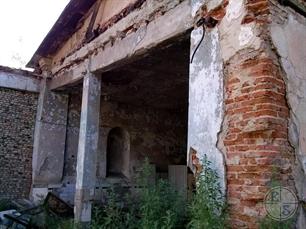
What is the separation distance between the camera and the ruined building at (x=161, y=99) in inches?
134

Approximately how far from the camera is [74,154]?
27.9 feet

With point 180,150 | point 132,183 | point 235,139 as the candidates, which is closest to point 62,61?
point 132,183

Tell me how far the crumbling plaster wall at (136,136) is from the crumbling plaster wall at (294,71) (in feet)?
19.4

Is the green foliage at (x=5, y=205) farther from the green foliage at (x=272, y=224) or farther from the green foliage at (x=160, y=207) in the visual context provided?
the green foliage at (x=272, y=224)

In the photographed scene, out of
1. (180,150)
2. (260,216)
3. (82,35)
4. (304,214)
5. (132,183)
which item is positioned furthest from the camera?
(180,150)

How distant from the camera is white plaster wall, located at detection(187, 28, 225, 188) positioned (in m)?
3.69

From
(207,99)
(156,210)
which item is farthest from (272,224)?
(156,210)

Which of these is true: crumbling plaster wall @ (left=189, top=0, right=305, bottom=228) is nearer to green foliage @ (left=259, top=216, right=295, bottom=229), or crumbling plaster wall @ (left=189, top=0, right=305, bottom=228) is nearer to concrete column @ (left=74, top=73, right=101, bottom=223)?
green foliage @ (left=259, top=216, right=295, bottom=229)

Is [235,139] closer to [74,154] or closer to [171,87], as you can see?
Answer: [171,87]

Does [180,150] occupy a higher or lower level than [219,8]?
lower

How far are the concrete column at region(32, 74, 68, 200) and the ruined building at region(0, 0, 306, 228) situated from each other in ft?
0.08

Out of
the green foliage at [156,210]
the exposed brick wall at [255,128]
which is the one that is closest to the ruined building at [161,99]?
the exposed brick wall at [255,128]

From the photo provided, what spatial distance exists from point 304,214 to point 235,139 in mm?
1020

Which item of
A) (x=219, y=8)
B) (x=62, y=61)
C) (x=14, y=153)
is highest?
(x=62, y=61)
